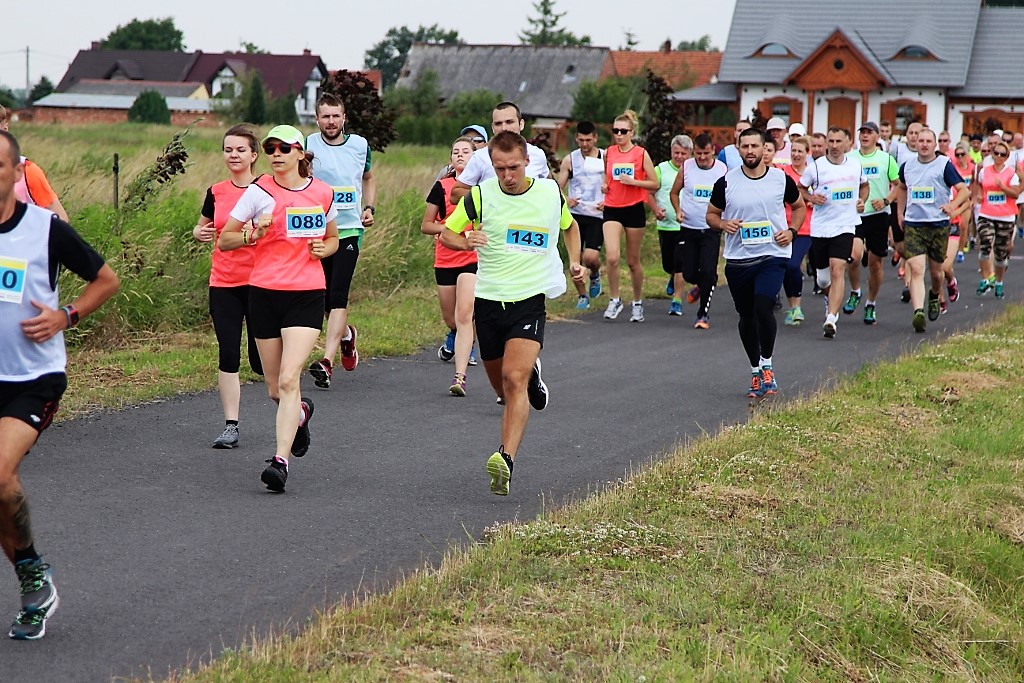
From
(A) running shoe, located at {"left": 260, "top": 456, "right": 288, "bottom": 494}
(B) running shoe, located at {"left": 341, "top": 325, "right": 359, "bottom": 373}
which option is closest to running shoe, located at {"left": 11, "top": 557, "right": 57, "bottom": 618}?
(A) running shoe, located at {"left": 260, "top": 456, "right": 288, "bottom": 494}

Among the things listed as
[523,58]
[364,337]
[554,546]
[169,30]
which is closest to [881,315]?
[364,337]

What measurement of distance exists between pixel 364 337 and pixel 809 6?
54887 mm

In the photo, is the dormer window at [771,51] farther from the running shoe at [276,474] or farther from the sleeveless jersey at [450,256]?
the running shoe at [276,474]

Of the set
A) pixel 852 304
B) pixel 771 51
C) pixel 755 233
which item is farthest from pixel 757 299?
pixel 771 51

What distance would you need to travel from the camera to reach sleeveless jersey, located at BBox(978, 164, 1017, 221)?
18.9 meters

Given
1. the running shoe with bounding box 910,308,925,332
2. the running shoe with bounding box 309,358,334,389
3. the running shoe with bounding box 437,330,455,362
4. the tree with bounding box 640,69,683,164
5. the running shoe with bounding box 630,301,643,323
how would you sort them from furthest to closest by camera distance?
the tree with bounding box 640,69,683,164 → the running shoe with bounding box 630,301,643,323 → the running shoe with bounding box 910,308,925,332 → the running shoe with bounding box 437,330,455,362 → the running shoe with bounding box 309,358,334,389

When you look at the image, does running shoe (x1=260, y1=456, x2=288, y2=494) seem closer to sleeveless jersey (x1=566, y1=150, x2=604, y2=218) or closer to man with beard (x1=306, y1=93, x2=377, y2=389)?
man with beard (x1=306, y1=93, x2=377, y2=389)

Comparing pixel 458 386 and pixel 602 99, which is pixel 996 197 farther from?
pixel 602 99

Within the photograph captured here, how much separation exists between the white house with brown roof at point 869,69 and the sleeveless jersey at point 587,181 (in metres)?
45.9

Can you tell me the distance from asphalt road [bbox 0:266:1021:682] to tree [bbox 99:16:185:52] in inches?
5502

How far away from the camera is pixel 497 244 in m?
8.26

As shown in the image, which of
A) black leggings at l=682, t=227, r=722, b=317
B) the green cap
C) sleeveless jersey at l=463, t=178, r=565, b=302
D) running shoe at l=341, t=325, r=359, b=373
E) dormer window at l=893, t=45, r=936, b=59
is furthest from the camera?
dormer window at l=893, t=45, r=936, b=59

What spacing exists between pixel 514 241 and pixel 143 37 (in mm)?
144698

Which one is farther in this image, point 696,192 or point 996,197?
point 996,197
